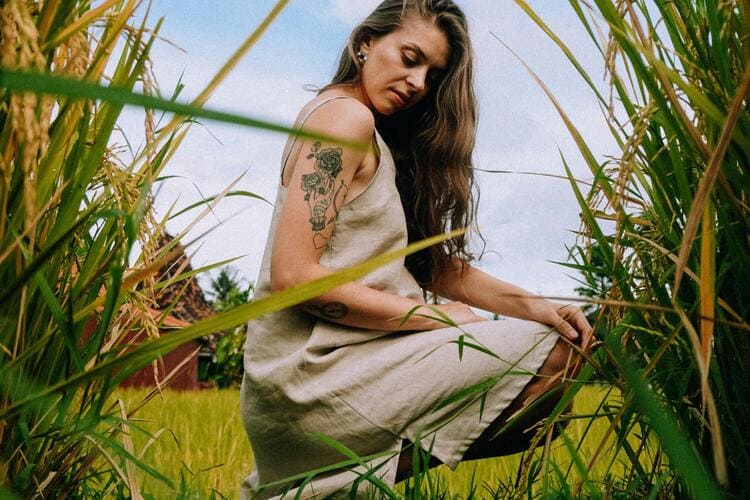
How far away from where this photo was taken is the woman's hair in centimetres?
260

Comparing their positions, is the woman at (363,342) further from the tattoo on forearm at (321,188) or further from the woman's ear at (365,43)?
the woman's ear at (365,43)

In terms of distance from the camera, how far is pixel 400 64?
2.38m

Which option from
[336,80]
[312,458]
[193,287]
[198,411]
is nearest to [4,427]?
[312,458]

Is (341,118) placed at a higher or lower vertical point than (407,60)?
lower

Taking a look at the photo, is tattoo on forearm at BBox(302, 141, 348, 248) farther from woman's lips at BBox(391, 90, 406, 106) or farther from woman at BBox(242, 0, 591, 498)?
woman's lips at BBox(391, 90, 406, 106)

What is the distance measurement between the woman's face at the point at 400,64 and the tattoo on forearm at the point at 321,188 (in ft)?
1.32

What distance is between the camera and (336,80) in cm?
257

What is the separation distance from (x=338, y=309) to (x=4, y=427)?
1055mm

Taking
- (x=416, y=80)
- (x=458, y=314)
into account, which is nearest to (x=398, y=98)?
(x=416, y=80)

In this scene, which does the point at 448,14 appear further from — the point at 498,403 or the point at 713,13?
the point at 713,13

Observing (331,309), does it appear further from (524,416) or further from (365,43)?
(365,43)

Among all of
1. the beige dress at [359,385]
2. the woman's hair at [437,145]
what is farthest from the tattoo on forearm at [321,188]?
the woman's hair at [437,145]

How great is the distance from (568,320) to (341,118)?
2.68ft

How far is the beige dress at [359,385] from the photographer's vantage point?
1.97 metres
